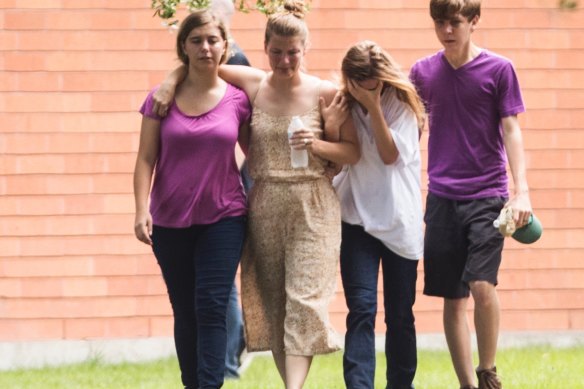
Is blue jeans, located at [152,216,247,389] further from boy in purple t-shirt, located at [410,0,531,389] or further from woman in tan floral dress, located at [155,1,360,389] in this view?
boy in purple t-shirt, located at [410,0,531,389]

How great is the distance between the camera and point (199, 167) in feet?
23.5

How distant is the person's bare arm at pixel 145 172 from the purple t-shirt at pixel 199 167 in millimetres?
45

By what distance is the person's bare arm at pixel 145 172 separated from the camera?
23.8 ft

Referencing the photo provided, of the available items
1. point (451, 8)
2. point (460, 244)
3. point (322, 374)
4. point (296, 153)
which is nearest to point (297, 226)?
point (296, 153)

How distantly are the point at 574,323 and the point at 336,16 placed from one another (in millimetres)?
2482

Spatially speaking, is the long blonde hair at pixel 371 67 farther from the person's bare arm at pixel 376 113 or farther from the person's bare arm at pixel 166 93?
the person's bare arm at pixel 166 93

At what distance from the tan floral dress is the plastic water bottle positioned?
3cm

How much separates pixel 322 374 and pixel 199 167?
2590mm

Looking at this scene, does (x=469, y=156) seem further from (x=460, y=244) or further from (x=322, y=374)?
(x=322, y=374)

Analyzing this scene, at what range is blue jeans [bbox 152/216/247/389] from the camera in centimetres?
716

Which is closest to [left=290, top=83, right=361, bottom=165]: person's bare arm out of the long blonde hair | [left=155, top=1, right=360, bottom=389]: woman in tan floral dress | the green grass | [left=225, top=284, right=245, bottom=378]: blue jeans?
[left=155, top=1, right=360, bottom=389]: woman in tan floral dress

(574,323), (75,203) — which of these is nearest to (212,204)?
(75,203)

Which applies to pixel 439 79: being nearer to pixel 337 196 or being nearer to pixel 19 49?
pixel 337 196

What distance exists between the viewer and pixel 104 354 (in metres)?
10.3
